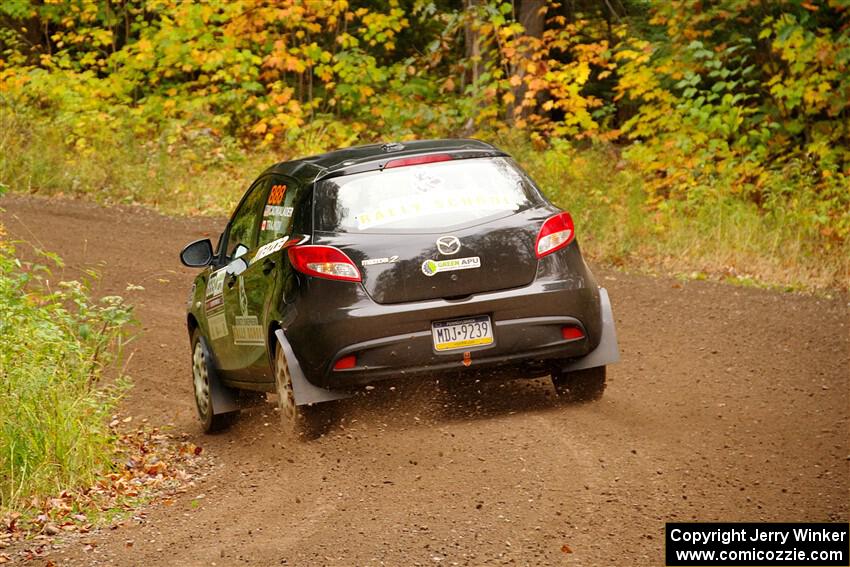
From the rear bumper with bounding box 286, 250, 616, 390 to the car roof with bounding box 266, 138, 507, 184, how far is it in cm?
82

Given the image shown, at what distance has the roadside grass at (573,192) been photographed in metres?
14.0

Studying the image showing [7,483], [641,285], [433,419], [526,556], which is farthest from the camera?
[641,285]

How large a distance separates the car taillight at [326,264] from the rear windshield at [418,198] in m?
0.18

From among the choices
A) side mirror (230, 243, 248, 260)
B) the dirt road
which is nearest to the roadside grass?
the dirt road

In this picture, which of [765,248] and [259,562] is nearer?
[259,562]

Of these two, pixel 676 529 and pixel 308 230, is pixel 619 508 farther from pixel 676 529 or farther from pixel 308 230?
pixel 308 230

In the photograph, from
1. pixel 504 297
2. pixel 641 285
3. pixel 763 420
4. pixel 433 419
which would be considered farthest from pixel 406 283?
pixel 641 285

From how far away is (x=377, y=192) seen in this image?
7402 millimetres

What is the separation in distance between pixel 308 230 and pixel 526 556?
112 inches

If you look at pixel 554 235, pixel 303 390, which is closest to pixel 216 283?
pixel 303 390

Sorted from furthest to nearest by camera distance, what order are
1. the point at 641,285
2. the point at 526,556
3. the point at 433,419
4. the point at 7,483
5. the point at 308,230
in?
the point at 641,285 < the point at 433,419 < the point at 308,230 < the point at 7,483 < the point at 526,556

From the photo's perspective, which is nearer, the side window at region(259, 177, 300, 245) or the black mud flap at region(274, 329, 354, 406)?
the black mud flap at region(274, 329, 354, 406)

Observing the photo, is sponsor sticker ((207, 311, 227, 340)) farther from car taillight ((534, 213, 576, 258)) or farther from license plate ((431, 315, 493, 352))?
car taillight ((534, 213, 576, 258))

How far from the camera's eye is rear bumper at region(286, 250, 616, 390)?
279 inches
